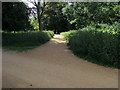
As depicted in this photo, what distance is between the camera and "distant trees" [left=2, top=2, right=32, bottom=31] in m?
12.3

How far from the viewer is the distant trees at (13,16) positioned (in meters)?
12.3

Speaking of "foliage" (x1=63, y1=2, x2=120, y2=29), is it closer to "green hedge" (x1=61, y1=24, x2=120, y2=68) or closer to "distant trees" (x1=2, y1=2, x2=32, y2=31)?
"green hedge" (x1=61, y1=24, x2=120, y2=68)

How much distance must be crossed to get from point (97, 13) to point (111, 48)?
785 centimetres

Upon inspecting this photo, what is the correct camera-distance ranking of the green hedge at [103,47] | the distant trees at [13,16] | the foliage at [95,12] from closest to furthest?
the green hedge at [103,47] → the distant trees at [13,16] → the foliage at [95,12]

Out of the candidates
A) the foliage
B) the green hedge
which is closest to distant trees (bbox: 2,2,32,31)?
the foliage

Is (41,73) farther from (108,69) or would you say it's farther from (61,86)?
(108,69)

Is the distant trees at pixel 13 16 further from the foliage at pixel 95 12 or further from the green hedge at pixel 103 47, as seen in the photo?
the green hedge at pixel 103 47

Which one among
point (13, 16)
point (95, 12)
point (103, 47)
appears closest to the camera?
point (103, 47)

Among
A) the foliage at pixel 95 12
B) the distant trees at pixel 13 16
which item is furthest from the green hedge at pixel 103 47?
the distant trees at pixel 13 16

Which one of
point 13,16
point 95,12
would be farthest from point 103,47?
point 13,16

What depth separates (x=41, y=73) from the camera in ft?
18.1

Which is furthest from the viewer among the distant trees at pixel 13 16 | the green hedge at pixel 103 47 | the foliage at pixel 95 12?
the foliage at pixel 95 12

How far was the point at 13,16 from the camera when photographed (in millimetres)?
12883

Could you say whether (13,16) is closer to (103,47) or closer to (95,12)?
(95,12)
